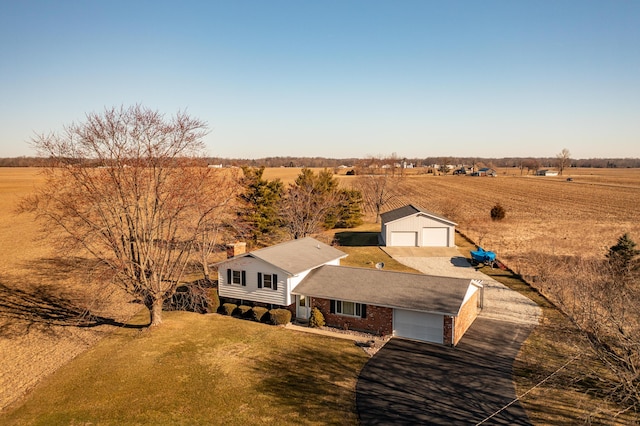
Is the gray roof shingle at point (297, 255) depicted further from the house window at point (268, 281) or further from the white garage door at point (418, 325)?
the white garage door at point (418, 325)

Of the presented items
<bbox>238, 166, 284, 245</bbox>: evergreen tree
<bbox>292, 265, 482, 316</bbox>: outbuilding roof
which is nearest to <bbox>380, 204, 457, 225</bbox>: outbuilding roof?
<bbox>238, 166, 284, 245</bbox>: evergreen tree

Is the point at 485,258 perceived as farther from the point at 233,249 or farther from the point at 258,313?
the point at 233,249

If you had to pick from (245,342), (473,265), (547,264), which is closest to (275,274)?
(245,342)

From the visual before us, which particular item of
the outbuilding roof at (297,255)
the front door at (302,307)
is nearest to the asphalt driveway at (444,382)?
the front door at (302,307)

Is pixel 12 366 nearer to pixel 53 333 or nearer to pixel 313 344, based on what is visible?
pixel 53 333

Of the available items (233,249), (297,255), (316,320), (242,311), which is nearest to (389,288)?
(316,320)

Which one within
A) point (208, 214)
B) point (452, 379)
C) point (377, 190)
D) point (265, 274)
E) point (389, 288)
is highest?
point (208, 214)
